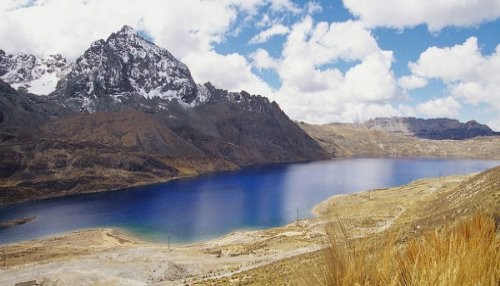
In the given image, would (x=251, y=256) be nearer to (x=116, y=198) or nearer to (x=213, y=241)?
(x=213, y=241)

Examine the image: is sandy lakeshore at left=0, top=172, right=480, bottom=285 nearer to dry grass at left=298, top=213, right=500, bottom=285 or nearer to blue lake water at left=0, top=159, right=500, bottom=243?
blue lake water at left=0, top=159, right=500, bottom=243

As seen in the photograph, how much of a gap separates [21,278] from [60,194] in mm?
129194

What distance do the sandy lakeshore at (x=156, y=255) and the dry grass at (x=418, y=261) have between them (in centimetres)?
2923

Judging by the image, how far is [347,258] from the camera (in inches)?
156

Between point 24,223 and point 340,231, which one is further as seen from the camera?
point 24,223

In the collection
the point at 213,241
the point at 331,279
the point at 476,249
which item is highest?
the point at 476,249

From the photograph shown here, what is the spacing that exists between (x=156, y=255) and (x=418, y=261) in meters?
65.9

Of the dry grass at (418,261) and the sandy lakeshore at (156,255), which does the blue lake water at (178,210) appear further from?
the dry grass at (418,261)

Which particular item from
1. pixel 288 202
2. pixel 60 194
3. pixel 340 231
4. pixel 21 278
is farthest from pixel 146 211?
pixel 340 231

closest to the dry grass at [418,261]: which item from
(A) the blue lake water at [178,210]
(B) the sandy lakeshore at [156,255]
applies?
(B) the sandy lakeshore at [156,255]

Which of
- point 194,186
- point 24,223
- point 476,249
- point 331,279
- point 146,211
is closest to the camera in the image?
point 476,249

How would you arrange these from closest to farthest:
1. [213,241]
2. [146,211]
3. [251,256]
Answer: [251,256], [213,241], [146,211]

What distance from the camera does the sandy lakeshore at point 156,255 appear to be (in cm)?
5206

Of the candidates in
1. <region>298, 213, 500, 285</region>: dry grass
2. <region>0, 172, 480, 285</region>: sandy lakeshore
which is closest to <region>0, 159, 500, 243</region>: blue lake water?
<region>0, 172, 480, 285</region>: sandy lakeshore
